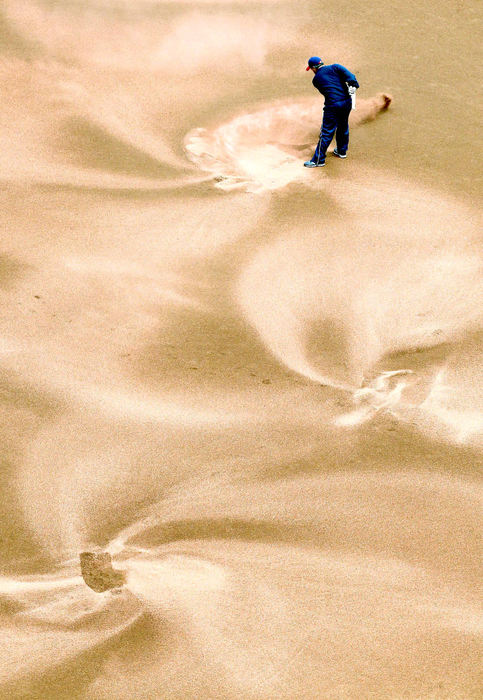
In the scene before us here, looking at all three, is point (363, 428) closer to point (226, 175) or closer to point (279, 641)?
point (279, 641)

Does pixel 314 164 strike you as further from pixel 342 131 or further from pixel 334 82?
pixel 334 82

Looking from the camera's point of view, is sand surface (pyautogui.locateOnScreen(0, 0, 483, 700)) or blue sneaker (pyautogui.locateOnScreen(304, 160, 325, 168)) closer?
sand surface (pyautogui.locateOnScreen(0, 0, 483, 700))

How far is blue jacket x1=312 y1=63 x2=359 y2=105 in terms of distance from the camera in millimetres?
7262

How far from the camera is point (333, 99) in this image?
7.26 metres

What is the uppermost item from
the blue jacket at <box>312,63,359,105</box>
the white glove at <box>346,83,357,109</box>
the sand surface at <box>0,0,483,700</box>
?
the blue jacket at <box>312,63,359,105</box>

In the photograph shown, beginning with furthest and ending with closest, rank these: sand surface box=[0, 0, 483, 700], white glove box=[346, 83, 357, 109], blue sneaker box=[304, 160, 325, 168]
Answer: blue sneaker box=[304, 160, 325, 168] → white glove box=[346, 83, 357, 109] → sand surface box=[0, 0, 483, 700]

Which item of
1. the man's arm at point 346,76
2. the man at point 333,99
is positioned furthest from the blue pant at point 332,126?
the man's arm at point 346,76

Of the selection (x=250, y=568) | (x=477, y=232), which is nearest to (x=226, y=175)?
(x=477, y=232)

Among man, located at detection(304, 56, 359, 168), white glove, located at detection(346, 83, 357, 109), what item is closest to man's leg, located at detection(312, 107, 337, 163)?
man, located at detection(304, 56, 359, 168)

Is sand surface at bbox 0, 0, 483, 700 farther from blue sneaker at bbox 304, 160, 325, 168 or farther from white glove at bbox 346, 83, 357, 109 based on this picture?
white glove at bbox 346, 83, 357, 109

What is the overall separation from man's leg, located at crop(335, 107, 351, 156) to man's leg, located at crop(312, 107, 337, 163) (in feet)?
0.16

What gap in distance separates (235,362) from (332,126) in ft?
9.63

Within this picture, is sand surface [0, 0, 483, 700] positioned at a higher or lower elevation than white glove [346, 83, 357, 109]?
lower

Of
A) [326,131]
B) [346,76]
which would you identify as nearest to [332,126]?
[326,131]
